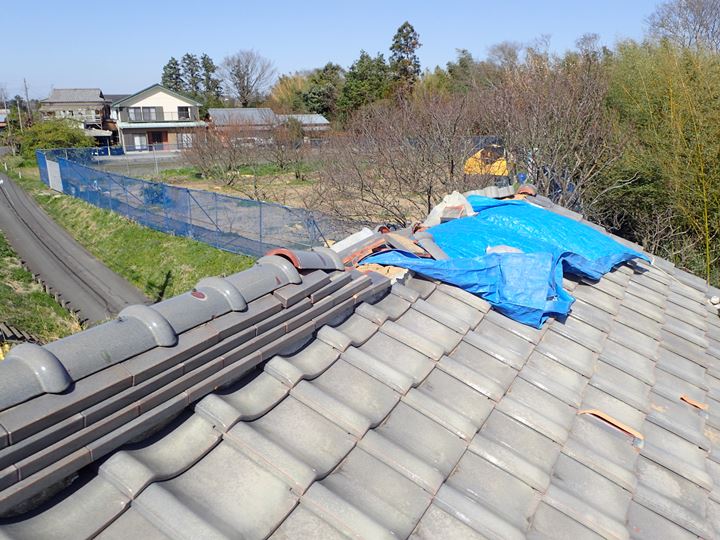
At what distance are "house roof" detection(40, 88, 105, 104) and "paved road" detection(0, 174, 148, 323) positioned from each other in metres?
38.1

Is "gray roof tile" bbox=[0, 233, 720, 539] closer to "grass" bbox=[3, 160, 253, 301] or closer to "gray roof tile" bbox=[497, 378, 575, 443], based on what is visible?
"gray roof tile" bbox=[497, 378, 575, 443]

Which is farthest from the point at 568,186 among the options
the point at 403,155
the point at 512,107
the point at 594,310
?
the point at 594,310

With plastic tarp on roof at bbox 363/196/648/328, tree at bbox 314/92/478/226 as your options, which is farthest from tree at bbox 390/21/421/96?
plastic tarp on roof at bbox 363/196/648/328

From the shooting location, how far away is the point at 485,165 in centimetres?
1655

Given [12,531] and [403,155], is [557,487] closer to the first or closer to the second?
[12,531]

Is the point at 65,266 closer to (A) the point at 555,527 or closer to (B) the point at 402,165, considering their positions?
(B) the point at 402,165

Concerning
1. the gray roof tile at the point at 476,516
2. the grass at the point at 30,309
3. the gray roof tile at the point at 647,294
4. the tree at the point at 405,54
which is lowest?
the grass at the point at 30,309

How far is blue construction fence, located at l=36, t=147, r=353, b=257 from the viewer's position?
14.5m

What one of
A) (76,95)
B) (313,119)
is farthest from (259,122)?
(76,95)

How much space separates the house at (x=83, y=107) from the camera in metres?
51.7

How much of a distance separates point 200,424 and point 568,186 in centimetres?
1469

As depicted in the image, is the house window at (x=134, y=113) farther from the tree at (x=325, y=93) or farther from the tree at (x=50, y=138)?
the tree at (x=325, y=93)

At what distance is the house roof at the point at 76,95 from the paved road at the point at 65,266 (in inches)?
1501


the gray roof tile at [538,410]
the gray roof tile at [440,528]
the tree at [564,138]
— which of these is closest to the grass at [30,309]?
the gray roof tile at [538,410]
